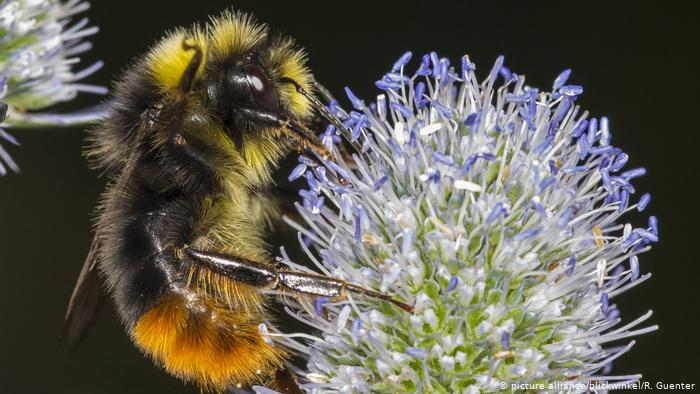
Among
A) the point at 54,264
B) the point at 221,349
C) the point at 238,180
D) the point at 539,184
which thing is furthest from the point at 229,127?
the point at 54,264

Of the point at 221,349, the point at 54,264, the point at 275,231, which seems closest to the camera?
the point at 221,349

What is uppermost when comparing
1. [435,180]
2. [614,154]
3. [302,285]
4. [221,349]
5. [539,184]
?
[614,154]

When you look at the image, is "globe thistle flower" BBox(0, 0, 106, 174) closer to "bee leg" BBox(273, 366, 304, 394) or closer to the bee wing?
the bee wing

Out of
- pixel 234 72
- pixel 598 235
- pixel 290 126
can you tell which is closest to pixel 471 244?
pixel 598 235

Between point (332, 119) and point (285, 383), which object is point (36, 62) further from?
point (285, 383)

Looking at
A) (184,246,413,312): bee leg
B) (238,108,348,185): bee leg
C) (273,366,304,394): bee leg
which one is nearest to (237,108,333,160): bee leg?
(238,108,348,185): bee leg

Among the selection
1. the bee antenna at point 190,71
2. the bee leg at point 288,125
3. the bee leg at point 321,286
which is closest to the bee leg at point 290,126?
the bee leg at point 288,125

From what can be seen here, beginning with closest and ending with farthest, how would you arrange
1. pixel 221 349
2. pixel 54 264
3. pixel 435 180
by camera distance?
pixel 435 180 < pixel 221 349 < pixel 54 264

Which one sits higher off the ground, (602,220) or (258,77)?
(602,220)

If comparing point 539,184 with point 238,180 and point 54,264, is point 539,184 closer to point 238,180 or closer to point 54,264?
point 238,180
